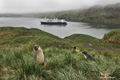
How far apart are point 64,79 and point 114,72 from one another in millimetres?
1750

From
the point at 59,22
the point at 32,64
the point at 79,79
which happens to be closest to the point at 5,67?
the point at 32,64

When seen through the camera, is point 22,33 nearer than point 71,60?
No

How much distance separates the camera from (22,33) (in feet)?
122

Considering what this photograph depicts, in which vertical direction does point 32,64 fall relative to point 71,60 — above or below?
above

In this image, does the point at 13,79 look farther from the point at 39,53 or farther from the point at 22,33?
the point at 22,33

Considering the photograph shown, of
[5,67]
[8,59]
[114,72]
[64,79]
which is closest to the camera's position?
[64,79]

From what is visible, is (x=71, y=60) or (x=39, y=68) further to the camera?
(x=71, y=60)

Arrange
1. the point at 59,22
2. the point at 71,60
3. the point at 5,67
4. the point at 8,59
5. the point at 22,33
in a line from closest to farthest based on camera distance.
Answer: the point at 5,67 → the point at 8,59 → the point at 71,60 → the point at 22,33 → the point at 59,22

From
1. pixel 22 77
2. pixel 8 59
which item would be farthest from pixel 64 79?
pixel 8 59

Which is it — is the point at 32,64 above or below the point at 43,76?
above

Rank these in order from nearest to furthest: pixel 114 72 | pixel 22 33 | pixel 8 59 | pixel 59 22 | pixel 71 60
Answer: pixel 114 72, pixel 8 59, pixel 71 60, pixel 22 33, pixel 59 22

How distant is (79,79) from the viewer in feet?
9.16

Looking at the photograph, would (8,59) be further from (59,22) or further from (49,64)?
(59,22)

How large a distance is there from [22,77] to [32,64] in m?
0.53
